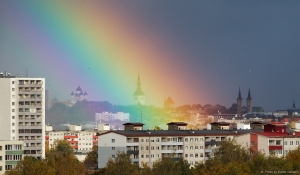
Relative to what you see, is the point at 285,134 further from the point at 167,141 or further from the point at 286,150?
the point at 167,141

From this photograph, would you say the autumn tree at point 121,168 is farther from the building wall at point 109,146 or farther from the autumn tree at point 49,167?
the building wall at point 109,146

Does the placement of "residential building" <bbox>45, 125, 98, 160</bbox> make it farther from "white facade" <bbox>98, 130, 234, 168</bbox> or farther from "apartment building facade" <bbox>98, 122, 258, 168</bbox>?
"white facade" <bbox>98, 130, 234, 168</bbox>

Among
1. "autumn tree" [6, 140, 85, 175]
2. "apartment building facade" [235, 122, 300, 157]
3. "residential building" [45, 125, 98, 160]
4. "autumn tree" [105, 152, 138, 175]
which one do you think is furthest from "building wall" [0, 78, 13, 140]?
"residential building" [45, 125, 98, 160]

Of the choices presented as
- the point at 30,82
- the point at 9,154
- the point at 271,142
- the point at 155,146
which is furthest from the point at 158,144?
the point at 30,82

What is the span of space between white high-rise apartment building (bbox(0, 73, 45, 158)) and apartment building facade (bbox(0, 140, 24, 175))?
1235 cm

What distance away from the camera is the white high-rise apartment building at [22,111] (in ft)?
282

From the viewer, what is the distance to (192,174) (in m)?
64.2

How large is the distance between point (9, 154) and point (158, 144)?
542 inches

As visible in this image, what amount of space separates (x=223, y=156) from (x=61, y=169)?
474 inches

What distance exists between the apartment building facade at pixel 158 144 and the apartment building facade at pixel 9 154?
832 centimetres

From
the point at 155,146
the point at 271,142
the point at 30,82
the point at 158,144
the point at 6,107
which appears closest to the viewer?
the point at 271,142

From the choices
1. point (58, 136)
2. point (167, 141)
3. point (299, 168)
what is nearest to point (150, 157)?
point (167, 141)

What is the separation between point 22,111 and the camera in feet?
283

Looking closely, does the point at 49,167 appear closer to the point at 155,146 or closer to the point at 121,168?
the point at 121,168
